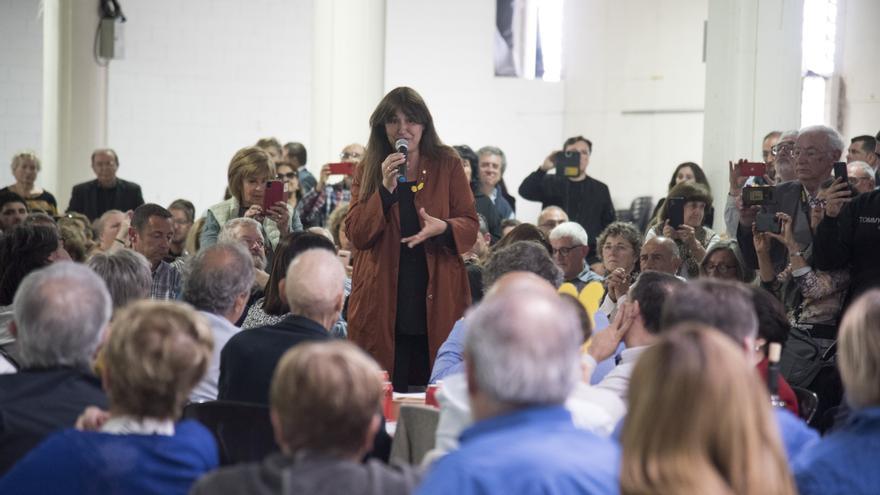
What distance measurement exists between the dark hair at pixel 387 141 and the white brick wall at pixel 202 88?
20.6 ft

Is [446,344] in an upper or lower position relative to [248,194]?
lower

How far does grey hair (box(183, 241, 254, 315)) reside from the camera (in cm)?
393

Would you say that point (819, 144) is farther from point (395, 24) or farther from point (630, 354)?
point (395, 24)

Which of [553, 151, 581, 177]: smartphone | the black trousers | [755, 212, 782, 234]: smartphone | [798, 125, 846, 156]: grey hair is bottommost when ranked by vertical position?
the black trousers

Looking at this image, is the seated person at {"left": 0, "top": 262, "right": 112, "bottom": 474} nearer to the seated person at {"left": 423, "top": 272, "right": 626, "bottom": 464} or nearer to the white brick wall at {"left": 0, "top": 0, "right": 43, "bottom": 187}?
the seated person at {"left": 423, "top": 272, "right": 626, "bottom": 464}

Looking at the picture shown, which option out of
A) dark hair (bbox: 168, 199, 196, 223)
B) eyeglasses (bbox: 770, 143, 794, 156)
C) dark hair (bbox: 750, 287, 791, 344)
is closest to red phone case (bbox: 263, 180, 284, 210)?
dark hair (bbox: 168, 199, 196, 223)

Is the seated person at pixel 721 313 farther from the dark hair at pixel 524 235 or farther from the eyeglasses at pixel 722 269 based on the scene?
the dark hair at pixel 524 235

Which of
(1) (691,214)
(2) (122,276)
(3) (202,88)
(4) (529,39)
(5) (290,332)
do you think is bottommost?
(5) (290,332)

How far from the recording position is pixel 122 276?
388 centimetres

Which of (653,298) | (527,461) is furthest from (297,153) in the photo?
(527,461)

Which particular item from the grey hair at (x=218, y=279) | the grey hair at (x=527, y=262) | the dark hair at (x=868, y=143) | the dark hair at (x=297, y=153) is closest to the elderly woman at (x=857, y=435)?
Answer: the grey hair at (x=527, y=262)

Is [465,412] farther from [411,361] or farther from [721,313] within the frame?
[411,361]

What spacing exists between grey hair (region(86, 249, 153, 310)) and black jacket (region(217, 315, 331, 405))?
1.58 ft

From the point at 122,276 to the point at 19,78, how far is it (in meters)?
7.71
